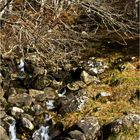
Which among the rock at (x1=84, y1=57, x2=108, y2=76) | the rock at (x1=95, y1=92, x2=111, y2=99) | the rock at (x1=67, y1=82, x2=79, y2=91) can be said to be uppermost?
the rock at (x1=84, y1=57, x2=108, y2=76)

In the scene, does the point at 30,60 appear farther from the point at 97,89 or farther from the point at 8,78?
the point at 97,89

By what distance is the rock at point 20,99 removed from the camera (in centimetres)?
1319

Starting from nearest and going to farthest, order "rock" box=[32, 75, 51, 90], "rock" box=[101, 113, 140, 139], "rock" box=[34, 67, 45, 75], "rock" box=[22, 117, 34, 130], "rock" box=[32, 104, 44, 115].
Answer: "rock" box=[101, 113, 140, 139], "rock" box=[22, 117, 34, 130], "rock" box=[32, 104, 44, 115], "rock" box=[32, 75, 51, 90], "rock" box=[34, 67, 45, 75]

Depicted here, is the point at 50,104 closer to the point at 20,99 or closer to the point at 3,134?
the point at 20,99

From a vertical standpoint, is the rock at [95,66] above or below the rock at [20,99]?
above

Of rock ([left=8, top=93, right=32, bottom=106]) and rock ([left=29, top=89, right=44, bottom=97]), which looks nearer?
rock ([left=8, top=93, right=32, bottom=106])

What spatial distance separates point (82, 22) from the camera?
2128cm

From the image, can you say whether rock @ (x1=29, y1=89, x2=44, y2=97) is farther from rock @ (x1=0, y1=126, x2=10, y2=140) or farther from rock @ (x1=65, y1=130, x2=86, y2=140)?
rock @ (x1=65, y1=130, x2=86, y2=140)

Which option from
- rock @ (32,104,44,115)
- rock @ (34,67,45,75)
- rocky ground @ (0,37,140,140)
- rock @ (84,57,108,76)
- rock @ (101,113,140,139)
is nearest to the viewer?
rock @ (101,113,140,139)

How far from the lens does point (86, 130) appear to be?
1131cm

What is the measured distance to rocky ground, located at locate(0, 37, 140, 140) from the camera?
37.8ft

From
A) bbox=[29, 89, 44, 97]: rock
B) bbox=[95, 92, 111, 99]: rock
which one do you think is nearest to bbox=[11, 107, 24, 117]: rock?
bbox=[29, 89, 44, 97]: rock

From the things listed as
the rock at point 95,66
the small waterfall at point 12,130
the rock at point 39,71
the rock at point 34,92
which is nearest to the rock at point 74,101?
the rock at point 34,92

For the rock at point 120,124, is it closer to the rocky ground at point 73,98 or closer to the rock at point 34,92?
the rocky ground at point 73,98
